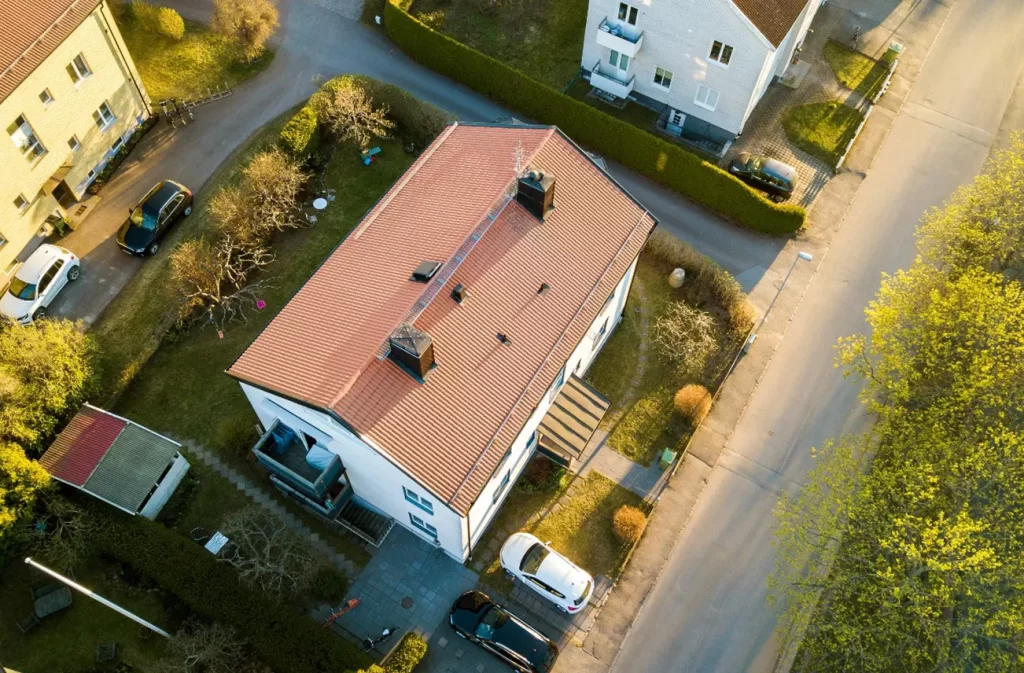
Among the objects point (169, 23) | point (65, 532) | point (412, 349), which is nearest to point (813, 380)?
point (412, 349)

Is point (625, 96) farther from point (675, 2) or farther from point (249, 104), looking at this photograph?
point (249, 104)

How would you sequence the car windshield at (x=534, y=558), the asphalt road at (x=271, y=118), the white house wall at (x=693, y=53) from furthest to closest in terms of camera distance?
1. the asphalt road at (x=271, y=118)
2. the white house wall at (x=693, y=53)
3. the car windshield at (x=534, y=558)

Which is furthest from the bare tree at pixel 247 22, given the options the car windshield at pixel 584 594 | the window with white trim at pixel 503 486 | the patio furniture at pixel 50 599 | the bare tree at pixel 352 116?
the car windshield at pixel 584 594

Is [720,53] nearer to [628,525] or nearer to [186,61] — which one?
[628,525]

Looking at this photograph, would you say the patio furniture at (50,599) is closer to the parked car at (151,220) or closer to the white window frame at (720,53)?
the parked car at (151,220)

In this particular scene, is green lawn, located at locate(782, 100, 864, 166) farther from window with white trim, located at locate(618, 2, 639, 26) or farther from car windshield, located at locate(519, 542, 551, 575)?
car windshield, located at locate(519, 542, 551, 575)

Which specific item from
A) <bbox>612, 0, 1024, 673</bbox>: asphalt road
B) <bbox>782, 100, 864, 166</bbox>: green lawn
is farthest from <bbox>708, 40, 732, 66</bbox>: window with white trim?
<bbox>612, 0, 1024, 673</bbox>: asphalt road
